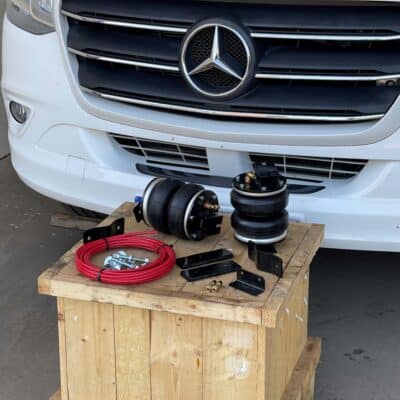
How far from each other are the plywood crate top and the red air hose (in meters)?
0.02

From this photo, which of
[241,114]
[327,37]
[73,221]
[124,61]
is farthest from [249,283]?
[73,221]

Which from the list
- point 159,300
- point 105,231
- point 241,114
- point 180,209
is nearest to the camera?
point 159,300

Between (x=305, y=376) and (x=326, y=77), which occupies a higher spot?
(x=326, y=77)

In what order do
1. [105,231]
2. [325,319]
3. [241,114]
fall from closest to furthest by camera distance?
[105,231]
[241,114]
[325,319]

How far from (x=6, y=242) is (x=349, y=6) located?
86.1 inches

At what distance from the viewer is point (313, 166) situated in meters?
2.85

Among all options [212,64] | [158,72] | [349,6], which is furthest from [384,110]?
[158,72]

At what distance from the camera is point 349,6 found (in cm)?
254

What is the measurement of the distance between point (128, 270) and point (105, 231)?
32 cm

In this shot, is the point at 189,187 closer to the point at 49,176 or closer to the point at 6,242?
the point at 49,176

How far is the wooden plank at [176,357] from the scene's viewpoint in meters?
Answer: 2.27

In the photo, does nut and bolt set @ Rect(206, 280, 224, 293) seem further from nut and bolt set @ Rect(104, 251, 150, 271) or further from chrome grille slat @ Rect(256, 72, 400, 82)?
chrome grille slat @ Rect(256, 72, 400, 82)

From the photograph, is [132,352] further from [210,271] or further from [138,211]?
[138,211]

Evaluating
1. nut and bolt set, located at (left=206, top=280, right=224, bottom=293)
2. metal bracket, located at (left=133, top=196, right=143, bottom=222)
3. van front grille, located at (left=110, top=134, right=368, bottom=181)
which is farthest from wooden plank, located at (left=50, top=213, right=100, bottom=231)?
nut and bolt set, located at (left=206, top=280, right=224, bottom=293)
